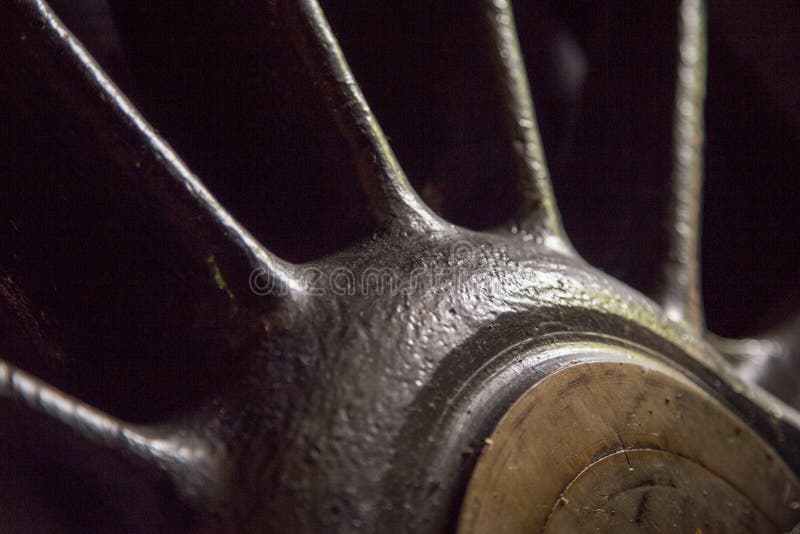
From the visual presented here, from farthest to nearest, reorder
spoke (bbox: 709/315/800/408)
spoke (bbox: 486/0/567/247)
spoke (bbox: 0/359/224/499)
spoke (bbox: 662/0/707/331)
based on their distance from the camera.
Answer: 1. spoke (bbox: 709/315/800/408)
2. spoke (bbox: 662/0/707/331)
3. spoke (bbox: 486/0/567/247)
4. spoke (bbox: 0/359/224/499)

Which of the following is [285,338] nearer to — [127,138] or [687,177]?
[127,138]

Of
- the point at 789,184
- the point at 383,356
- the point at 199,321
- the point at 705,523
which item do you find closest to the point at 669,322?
the point at 705,523

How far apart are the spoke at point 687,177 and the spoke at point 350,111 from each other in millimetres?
339

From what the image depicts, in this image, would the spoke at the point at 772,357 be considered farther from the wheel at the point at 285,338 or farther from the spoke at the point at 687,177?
the wheel at the point at 285,338

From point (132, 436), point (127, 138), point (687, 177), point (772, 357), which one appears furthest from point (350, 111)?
point (772, 357)

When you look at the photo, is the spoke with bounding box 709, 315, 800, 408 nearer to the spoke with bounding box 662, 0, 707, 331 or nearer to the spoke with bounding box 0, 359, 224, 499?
the spoke with bounding box 662, 0, 707, 331

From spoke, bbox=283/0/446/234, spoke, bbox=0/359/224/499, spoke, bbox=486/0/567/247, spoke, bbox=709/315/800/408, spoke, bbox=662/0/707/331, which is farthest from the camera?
spoke, bbox=709/315/800/408

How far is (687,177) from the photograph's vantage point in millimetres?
776

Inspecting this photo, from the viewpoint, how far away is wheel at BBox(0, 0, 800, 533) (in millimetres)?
417

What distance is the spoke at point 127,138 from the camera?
1.41 ft

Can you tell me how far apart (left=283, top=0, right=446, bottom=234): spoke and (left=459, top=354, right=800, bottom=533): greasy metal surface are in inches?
6.3

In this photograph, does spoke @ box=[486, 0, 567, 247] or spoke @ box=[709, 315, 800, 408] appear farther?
spoke @ box=[709, 315, 800, 408]

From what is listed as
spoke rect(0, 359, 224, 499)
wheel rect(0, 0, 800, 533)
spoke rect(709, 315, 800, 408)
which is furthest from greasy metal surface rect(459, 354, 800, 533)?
spoke rect(709, 315, 800, 408)

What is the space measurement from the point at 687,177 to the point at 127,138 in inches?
22.8
